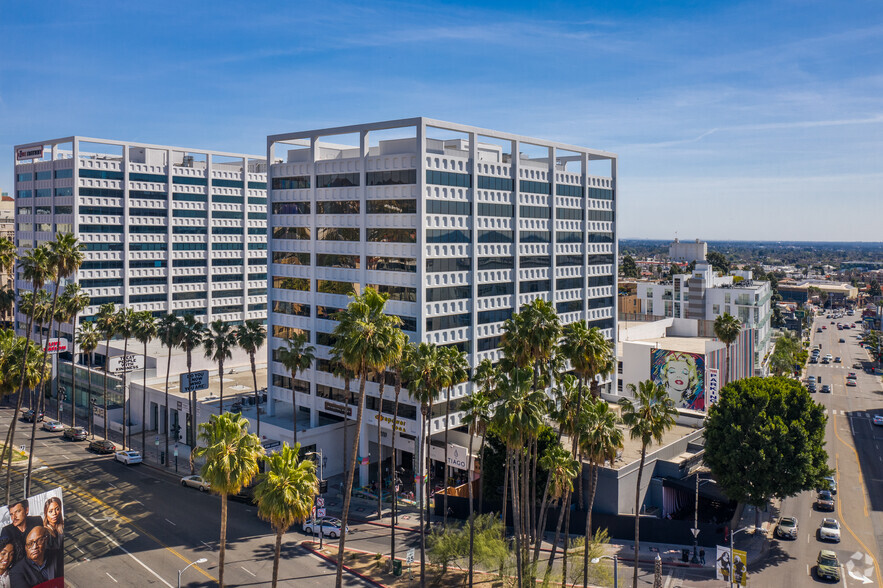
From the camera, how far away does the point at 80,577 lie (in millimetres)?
50781

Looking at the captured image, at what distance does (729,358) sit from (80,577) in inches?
3328

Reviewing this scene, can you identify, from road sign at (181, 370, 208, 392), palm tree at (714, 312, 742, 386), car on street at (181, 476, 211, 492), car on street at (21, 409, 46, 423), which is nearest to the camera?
car on street at (181, 476, 211, 492)

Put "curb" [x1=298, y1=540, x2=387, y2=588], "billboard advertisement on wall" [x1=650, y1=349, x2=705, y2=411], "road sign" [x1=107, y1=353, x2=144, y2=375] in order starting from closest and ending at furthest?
"curb" [x1=298, y1=540, x2=387, y2=588] < "billboard advertisement on wall" [x1=650, y1=349, x2=705, y2=411] < "road sign" [x1=107, y1=353, x2=144, y2=375]

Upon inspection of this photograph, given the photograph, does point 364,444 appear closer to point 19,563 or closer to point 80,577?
point 80,577

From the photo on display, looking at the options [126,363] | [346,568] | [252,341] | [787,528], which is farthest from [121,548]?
[787,528]

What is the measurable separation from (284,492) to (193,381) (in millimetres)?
46645

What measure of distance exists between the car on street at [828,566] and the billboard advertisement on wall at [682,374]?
126ft

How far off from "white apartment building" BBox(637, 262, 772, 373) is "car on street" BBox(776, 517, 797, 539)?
6122cm

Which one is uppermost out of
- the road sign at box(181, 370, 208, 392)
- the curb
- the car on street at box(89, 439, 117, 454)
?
the road sign at box(181, 370, 208, 392)

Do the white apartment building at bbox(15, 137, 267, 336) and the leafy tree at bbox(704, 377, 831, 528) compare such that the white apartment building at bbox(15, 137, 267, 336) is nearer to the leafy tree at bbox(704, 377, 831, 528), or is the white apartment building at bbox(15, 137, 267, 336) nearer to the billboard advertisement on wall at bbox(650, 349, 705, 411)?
the billboard advertisement on wall at bbox(650, 349, 705, 411)

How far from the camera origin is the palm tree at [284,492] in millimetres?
38031

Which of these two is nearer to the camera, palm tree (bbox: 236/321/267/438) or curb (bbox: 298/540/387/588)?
curb (bbox: 298/540/387/588)

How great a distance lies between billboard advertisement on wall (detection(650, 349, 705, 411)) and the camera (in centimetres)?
9325

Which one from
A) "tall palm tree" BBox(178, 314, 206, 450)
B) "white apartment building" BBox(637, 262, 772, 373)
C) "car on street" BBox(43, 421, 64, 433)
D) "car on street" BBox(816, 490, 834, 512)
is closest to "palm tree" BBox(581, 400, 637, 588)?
"car on street" BBox(816, 490, 834, 512)
